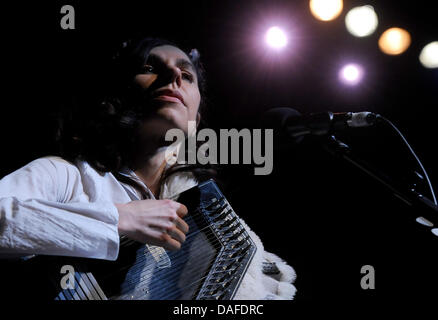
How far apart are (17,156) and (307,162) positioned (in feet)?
6.77

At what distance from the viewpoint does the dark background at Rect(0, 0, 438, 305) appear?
6.66 ft

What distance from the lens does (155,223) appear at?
1.39m

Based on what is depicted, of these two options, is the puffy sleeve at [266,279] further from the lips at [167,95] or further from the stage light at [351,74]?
the stage light at [351,74]

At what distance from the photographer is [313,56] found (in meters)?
2.82

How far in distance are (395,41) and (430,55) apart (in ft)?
0.93

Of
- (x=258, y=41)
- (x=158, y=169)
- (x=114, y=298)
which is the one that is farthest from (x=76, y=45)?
(x=114, y=298)

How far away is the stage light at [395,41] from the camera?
2568 millimetres

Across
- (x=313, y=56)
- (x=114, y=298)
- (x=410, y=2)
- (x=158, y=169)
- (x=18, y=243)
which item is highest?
(x=410, y=2)

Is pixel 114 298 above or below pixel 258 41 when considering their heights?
below

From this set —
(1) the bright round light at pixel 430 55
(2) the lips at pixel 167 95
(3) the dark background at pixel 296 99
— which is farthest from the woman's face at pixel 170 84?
(1) the bright round light at pixel 430 55

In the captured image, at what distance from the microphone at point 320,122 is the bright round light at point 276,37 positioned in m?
1.46

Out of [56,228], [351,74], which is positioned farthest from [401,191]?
[351,74]

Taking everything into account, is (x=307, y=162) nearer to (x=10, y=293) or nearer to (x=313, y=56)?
(x=313, y=56)

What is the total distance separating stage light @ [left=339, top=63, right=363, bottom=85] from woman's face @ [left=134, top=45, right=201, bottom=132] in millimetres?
1297
